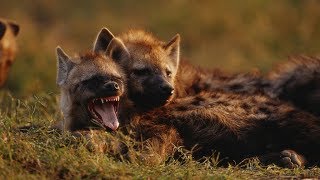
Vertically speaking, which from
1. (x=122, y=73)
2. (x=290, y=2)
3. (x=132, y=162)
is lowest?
(x=132, y=162)

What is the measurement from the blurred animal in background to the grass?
9.90ft

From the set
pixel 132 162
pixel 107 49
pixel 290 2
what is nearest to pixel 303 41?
pixel 290 2

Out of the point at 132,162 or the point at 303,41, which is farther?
the point at 303,41

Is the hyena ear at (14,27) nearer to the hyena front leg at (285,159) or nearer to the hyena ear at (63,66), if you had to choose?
the hyena ear at (63,66)

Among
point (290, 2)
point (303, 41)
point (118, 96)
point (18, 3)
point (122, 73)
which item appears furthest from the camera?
point (18, 3)

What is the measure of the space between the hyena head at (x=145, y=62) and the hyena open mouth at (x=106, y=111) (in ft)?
1.12

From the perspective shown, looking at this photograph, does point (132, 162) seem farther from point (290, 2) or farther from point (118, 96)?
point (290, 2)

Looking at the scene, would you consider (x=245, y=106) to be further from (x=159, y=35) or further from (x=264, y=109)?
(x=159, y=35)

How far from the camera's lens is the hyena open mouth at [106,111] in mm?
5566

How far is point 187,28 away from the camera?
12797 mm

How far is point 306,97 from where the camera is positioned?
652 centimetres

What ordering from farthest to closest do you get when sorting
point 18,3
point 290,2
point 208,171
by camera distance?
1. point 18,3
2. point 290,2
3. point 208,171

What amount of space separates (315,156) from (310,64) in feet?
4.04

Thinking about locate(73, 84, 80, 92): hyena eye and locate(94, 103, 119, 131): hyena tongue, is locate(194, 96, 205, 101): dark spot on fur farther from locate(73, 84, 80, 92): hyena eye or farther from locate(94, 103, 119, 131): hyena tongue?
locate(73, 84, 80, 92): hyena eye
